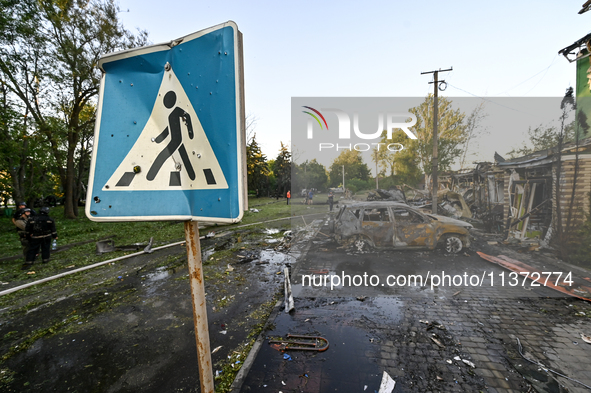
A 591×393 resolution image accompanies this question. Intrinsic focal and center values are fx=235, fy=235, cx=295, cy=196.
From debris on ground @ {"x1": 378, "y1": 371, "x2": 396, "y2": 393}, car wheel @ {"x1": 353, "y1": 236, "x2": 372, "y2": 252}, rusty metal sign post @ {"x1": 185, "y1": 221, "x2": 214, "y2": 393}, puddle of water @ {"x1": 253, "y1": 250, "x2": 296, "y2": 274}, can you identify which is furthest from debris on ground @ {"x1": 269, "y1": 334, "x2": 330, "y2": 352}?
car wheel @ {"x1": 353, "y1": 236, "x2": 372, "y2": 252}

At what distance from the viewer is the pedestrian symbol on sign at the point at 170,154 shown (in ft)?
3.89

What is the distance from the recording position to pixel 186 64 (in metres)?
1.24

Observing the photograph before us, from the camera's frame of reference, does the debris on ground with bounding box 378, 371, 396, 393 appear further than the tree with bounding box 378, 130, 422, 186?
No

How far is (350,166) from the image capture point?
725 cm

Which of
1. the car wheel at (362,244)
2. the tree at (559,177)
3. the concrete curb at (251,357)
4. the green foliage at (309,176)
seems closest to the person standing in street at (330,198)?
the green foliage at (309,176)

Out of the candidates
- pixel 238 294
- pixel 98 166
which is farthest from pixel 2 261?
pixel 98 166

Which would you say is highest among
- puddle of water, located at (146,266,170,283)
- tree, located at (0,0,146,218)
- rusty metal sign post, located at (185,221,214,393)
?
tree, located at (0,0,146,218)

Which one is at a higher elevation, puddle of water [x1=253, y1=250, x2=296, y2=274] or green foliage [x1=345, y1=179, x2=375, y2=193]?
green foliage [x1=345, y1=179, x2=375, y2=193]

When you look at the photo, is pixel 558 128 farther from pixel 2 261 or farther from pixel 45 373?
pixel 2 261

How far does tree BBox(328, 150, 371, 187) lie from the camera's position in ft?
23.4

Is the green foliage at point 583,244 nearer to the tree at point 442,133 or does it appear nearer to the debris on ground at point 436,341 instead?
the tree at point 442,133

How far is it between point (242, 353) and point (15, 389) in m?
2.60

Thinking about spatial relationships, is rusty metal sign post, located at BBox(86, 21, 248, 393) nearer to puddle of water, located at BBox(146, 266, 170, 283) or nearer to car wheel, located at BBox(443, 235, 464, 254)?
puddle of water, located at BBox(146, 266, 170, 283)

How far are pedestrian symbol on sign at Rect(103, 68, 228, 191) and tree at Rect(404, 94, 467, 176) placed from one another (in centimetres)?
682
